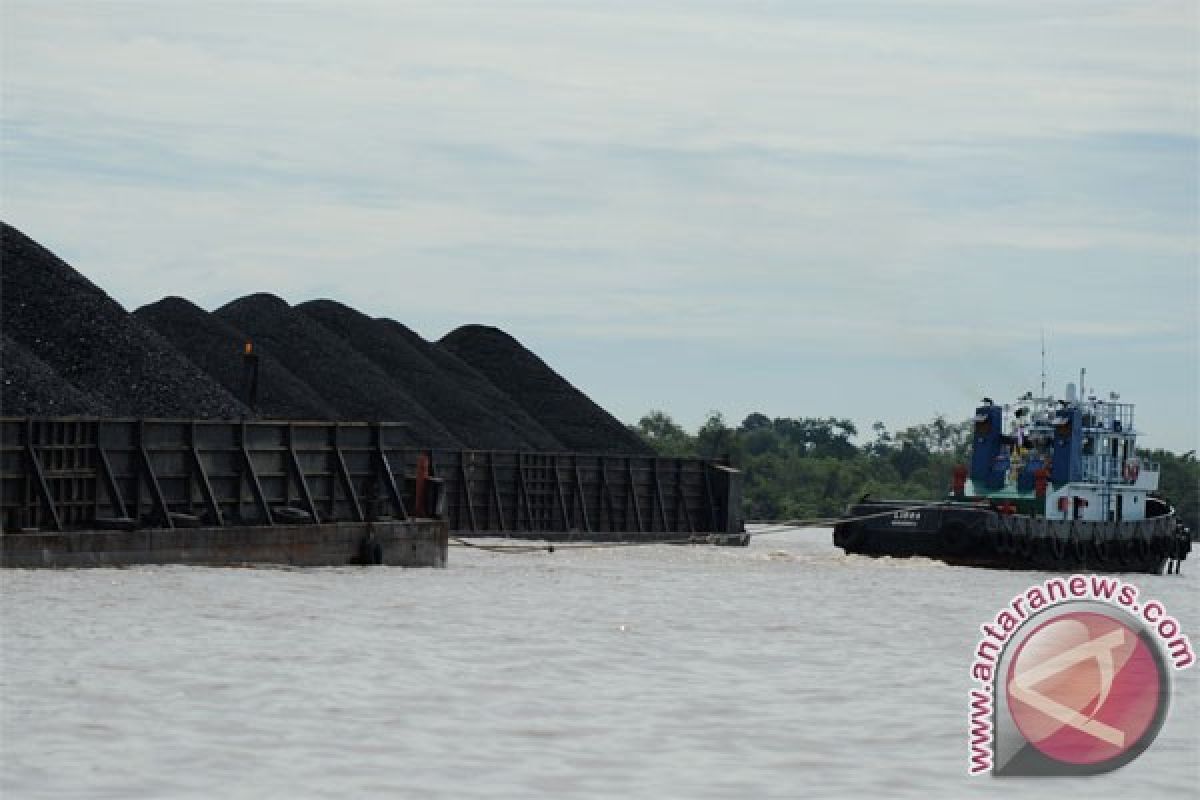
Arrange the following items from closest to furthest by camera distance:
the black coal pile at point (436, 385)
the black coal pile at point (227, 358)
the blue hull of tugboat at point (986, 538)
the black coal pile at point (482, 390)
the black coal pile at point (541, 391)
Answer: the blue hull of tugboat at point (986, 538) → the black coal pile at point (227, 358) → the black coal pile at point (436, 385) → the black coal pile at point (482, 390) → the black coal pile at point (541, 391)

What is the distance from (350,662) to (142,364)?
34.8 meters

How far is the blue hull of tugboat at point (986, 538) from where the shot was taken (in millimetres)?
54281

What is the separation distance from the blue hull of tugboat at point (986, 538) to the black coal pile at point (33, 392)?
68.4ft

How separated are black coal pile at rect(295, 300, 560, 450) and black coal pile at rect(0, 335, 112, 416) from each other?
1109 inches

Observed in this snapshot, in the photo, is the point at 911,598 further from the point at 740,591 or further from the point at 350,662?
the point at 350,662

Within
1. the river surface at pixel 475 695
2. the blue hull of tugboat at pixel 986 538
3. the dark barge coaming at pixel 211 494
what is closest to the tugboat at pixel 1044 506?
the blue hull of tugboat at pixel 986 538

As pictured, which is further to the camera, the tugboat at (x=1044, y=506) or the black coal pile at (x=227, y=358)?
the black coal pile at (x=227, y=358)

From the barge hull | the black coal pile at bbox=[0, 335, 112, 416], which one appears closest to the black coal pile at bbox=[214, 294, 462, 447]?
the black coal pile at bbox=[0, 335, 112, 416]

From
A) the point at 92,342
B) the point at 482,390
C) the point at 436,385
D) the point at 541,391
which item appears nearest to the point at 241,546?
the point at 92,342

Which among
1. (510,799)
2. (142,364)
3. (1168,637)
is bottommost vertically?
(510,799)

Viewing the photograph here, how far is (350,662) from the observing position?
867 inches

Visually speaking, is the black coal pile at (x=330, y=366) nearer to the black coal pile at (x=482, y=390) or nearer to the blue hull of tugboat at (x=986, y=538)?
the black coal pile at (x=482, y=390)

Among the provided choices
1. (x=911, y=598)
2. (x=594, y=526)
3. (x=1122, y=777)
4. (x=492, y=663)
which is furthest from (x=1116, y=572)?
(x=1122, y=777)

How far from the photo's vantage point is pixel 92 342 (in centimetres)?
5556
